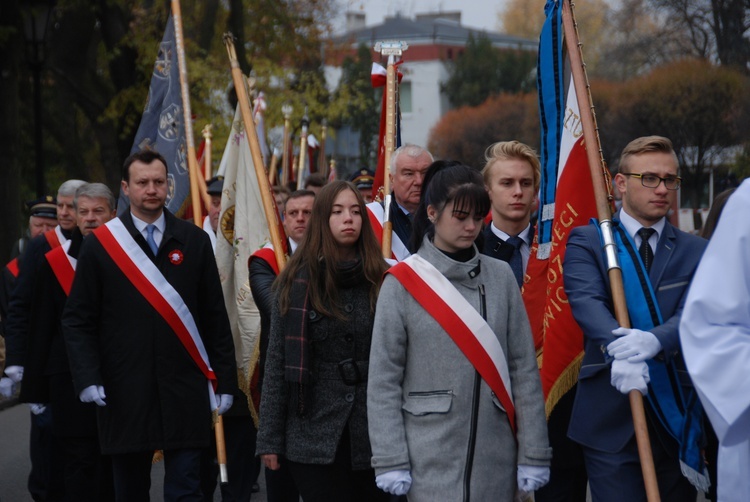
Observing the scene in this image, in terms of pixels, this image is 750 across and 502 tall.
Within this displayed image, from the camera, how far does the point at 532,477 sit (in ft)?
15.5

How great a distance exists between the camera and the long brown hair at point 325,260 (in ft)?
17.7

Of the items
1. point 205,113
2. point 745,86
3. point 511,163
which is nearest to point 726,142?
point 745,86

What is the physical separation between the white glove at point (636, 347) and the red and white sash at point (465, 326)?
16.3 inches

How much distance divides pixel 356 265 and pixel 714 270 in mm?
2111

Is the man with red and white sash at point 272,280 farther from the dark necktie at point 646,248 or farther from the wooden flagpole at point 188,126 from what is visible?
the dark necktie at point 646,248

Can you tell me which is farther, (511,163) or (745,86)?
(745,86)

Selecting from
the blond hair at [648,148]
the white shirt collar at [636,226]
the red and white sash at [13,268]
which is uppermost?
the blond hair at [648,148]

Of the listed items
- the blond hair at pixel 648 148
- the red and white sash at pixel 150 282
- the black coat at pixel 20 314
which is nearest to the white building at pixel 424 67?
the black coat at pixel 20 314

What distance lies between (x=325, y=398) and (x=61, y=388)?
2.76 m

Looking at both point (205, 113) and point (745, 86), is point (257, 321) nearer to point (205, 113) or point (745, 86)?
point (205, 113)

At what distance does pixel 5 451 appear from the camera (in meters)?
11.3

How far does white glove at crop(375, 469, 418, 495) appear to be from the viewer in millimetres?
4582

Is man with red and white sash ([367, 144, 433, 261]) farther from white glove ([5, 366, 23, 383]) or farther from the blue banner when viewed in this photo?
the blue banner

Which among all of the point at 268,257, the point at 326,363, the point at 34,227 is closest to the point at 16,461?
the point at 34,227
